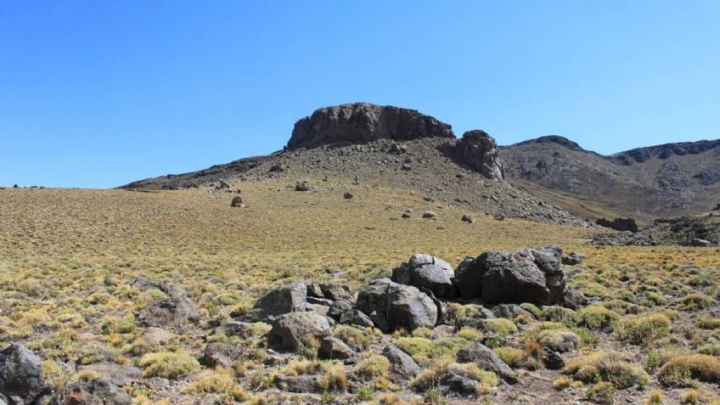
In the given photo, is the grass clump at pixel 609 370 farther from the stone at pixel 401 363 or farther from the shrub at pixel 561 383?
the stone at pixel 401 363

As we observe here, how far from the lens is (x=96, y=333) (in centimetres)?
1538

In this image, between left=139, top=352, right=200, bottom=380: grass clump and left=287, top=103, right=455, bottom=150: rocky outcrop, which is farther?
left=287, top=103, right=455, bottom=150: rocky outcrop

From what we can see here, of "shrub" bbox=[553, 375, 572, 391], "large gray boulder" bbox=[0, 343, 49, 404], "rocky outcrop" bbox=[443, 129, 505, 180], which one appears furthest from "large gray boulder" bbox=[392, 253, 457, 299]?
"rocky outcrop" bbox=[443, 129, 505, 180]

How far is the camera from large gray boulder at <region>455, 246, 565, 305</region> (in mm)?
20062

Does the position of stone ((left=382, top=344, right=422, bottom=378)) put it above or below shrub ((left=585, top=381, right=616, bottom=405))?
above

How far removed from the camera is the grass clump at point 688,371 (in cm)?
1073

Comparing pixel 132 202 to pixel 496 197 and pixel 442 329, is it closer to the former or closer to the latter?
pixel 442 329

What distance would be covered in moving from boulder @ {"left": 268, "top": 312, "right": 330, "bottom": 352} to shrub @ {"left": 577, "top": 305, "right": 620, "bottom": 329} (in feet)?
30.3

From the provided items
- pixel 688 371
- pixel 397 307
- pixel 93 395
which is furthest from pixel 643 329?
pixel 93 395

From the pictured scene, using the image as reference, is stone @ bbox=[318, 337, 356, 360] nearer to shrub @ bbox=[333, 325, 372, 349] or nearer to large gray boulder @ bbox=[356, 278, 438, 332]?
shrub @ bbox=[333, 325, 372, 349]

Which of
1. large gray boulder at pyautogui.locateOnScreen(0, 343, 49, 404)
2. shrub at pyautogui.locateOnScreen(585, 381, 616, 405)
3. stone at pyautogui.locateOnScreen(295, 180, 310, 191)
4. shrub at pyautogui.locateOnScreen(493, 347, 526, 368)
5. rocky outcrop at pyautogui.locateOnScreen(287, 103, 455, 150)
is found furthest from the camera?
rocky outcrop at pyautogui.locateOnScreen(287, 103, 455, 150)

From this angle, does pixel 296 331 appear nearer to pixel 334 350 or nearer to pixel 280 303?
pixel 334 350

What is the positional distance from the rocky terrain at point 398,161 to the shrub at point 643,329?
214 ft

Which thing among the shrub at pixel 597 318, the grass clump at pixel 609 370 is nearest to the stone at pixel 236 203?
the shrub at pixel 597 318
